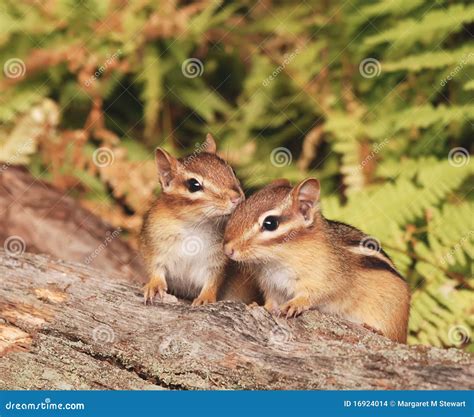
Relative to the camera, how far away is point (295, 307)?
5.18 m

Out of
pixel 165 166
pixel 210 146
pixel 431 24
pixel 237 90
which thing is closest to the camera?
pixel 165 166

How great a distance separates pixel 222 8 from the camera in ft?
33.2

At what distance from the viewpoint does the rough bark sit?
7742 mm

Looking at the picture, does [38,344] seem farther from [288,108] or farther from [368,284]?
[288,108]

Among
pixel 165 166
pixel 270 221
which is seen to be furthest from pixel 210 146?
pixel 270 221

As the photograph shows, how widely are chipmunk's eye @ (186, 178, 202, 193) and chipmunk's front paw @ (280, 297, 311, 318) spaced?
0.95 metres

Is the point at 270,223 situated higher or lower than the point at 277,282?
higher

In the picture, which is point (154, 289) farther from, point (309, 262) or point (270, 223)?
point (309, 262)

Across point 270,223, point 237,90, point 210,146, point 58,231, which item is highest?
point 237,90

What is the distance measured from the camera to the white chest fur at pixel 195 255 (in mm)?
5453

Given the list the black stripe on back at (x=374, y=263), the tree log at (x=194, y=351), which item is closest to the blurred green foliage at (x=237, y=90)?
the black stripe on back at (x=374, y=263)

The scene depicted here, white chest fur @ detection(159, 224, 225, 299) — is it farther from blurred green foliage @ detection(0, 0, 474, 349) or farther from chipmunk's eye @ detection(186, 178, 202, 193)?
blurred green foliage @ detection(0, 0, 474, 349)

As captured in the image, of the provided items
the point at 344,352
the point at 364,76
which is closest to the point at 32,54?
the point at 364,76

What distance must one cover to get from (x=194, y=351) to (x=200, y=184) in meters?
1.11
